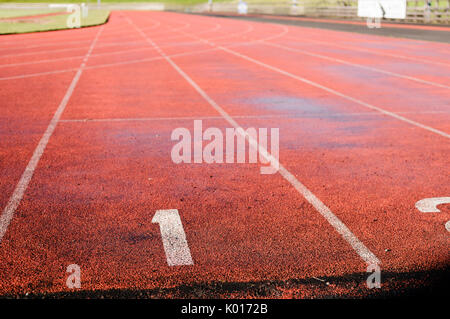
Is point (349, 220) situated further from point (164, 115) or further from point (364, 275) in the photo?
point (164, 115)

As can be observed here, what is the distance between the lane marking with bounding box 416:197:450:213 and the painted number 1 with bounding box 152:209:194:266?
227 cm

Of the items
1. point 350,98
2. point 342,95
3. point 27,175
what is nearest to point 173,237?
point 27,175

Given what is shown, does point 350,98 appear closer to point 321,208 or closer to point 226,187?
point 226,187

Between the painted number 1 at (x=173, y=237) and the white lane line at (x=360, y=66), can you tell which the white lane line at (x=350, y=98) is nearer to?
the white lane line at (x=360, y=66)

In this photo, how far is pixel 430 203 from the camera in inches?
219

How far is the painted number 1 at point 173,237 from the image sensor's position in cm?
431

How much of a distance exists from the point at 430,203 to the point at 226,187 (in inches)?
79.7

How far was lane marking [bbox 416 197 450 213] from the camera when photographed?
5.38m

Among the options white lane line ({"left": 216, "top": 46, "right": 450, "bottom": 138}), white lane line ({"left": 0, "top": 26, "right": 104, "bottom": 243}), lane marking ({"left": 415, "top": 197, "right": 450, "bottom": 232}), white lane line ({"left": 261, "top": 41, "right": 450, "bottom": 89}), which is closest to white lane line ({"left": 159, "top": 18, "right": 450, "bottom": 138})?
white lane line ({"left": 216, "top": 46, "right": 450, "bottom": 138})

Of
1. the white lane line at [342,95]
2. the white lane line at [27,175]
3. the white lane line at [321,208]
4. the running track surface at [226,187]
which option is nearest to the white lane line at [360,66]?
the running track surface at [226,187]

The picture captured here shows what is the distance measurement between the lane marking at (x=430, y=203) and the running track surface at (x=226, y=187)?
105 millimetres

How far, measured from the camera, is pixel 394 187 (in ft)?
19.9

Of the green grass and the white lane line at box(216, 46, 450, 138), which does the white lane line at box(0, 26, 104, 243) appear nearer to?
the white lane line at box(216, 46, 450, 138)

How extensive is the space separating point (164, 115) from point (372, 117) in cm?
346
